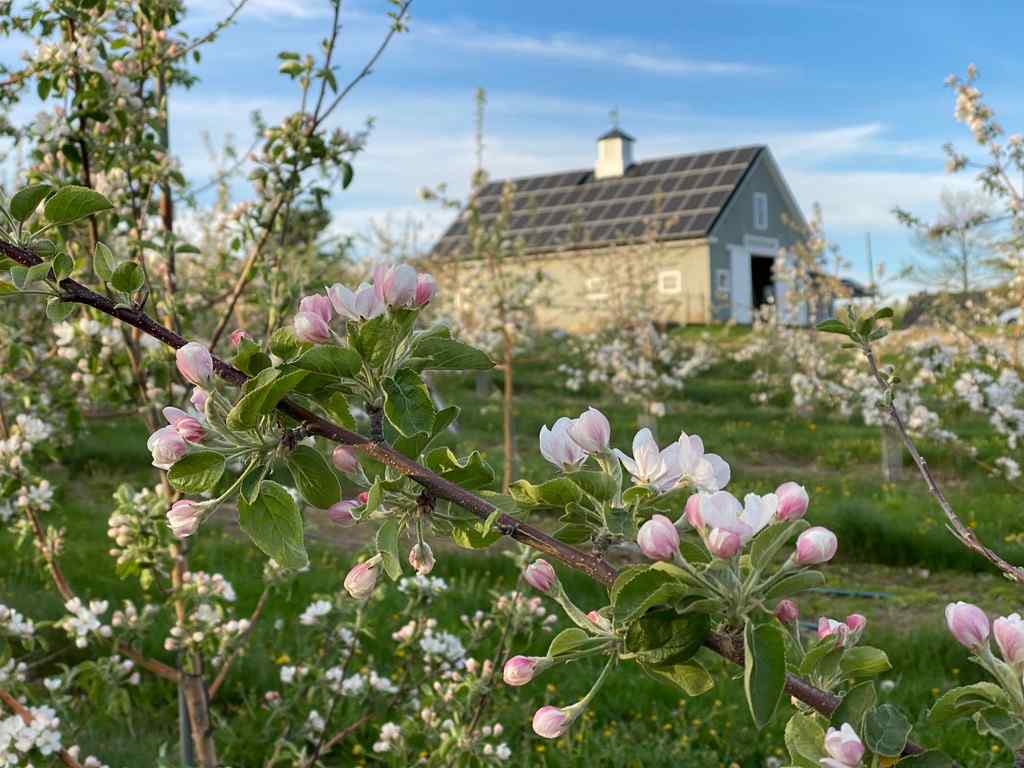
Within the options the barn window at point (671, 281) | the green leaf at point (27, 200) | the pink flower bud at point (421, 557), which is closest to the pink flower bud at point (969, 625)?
the pink flower bud at point (421, 557)

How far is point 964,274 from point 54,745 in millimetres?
32344

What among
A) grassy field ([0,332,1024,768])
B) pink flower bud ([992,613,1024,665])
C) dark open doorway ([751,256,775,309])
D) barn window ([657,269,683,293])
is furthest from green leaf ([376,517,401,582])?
dark open doorway ([751,256,775,309])

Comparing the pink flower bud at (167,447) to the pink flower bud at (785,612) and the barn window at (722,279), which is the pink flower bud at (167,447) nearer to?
the pink flower bud at (785,612)

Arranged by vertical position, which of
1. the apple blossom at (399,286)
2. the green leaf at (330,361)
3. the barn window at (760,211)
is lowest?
the green leaf at (330,361)

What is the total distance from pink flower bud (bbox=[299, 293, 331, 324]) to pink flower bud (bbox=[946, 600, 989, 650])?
75 cm

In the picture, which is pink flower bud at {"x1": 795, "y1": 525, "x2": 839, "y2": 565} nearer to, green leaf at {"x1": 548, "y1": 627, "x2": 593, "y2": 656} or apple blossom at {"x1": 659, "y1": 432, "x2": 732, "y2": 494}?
apple blossom at {"x1": 659, "y1": 432, "x2": 732, "y2": 494}

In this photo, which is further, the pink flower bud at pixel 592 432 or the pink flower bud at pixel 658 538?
the pink flower bud at pixel 592 432

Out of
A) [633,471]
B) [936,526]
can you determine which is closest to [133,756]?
[633,471]

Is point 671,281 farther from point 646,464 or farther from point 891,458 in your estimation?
point 646,464

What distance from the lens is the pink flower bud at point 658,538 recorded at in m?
0.88

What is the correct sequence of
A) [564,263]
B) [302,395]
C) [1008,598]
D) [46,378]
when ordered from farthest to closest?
1. [564,263]
2. [1008,598]
3. [46,378]
4. [302,395]

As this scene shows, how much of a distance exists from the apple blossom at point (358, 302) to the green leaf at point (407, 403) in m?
0.08

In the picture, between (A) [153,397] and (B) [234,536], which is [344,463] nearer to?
(A) [153,397]

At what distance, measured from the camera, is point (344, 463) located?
1173 millimetres
